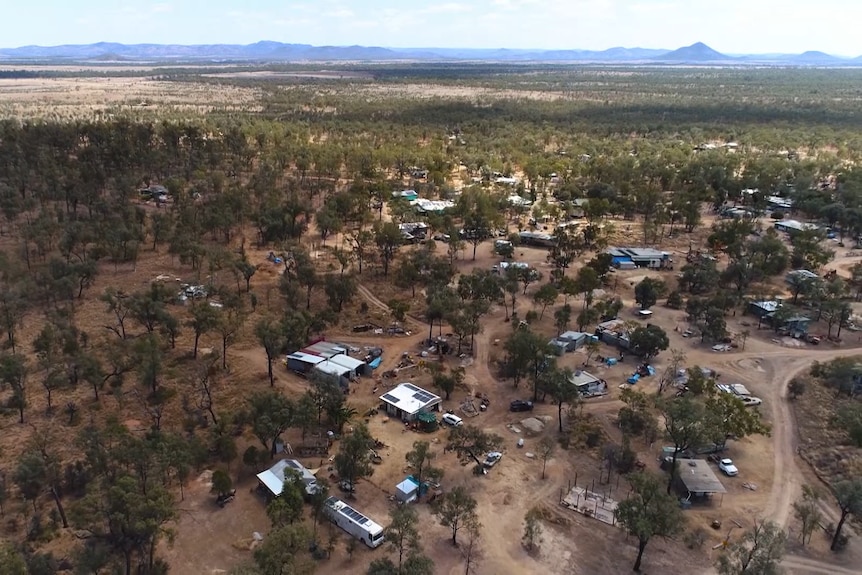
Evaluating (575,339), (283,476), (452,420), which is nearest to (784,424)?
(575,339)

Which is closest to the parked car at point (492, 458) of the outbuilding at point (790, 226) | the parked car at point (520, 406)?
the parked car at point (520, 406)

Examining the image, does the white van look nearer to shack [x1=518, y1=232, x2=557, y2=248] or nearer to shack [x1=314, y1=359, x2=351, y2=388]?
shack [x1=314, y1=359, x2=351, y2=388]

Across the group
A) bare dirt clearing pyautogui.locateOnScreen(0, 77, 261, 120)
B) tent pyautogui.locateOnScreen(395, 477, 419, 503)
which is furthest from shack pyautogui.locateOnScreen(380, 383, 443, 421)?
bare dirt clearing pyautogui.locateOnScreen(0, 77, 261, 120)

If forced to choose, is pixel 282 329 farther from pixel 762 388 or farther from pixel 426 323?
pixel 762 388

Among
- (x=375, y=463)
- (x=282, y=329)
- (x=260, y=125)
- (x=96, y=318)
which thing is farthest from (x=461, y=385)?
(x=260, y=125)

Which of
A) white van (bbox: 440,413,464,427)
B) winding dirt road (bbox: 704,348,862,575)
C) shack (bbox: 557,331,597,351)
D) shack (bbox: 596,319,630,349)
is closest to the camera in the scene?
winding dirt road (bbox: 704,348,862,575)

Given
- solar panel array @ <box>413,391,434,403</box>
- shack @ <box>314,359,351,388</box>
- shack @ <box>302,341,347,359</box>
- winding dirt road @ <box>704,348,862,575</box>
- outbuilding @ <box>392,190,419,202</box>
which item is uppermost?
Answer: outbuilding @ <box>392,190,419,202</box>

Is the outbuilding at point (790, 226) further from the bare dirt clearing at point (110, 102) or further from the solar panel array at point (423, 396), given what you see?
the bare dirt clearing at point (110, 102)
